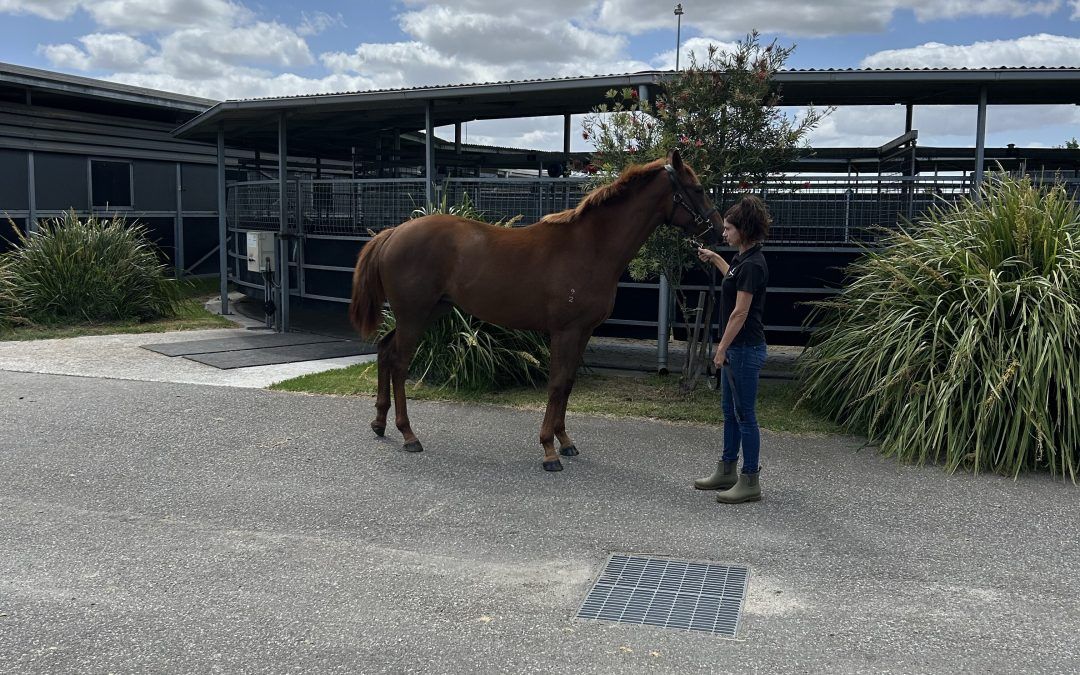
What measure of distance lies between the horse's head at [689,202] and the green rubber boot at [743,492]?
1.81 m

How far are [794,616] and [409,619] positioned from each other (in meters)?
1.62

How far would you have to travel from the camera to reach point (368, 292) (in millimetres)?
6965

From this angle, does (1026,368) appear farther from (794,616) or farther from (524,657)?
(524,657)

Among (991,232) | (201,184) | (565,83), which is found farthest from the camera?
(201,184)

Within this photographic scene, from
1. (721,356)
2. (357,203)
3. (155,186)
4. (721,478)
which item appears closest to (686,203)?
(721,356)

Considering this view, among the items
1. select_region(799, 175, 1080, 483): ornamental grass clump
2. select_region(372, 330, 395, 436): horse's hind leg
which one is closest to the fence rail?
select_region(799, 175, 1080, 483): ornamental grass clump

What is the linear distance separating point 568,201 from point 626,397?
2782mm

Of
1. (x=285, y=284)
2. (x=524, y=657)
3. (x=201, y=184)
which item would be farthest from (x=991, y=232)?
(x=201, y=184)

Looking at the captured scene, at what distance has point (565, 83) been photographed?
9.68 meters

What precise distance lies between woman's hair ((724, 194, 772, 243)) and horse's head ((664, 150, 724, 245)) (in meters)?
0.84

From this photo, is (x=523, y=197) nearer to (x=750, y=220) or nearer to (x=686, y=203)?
(x=686, y=203)

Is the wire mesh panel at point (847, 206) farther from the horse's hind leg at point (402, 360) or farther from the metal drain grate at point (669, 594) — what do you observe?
the metal drain grate at point (669, 594)

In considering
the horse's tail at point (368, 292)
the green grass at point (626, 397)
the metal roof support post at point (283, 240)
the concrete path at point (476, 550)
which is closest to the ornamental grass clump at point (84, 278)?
the metal roof support post at point (283, 240)

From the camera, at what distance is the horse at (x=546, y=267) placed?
620 cm
